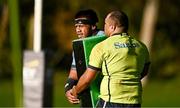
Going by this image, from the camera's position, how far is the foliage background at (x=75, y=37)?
111 feet

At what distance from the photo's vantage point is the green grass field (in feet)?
79.8

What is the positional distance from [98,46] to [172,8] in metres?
27.3

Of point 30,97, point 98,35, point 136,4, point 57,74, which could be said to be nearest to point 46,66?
point 30,97

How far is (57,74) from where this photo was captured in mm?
37281

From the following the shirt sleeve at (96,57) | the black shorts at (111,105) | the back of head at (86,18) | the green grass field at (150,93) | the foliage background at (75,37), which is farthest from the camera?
the foliage background at (75,37)

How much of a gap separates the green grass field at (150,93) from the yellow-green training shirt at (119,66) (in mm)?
14624

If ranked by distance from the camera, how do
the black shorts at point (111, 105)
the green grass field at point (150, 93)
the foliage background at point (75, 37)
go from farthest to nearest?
1. the foliage background at point (75, 37)
2. the green grass field at point (150, 93)
3. the black shorts at point (111, 105)

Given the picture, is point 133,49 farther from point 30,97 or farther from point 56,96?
point 56,96

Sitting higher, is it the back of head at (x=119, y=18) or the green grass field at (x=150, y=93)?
the back of head at (x=119, y=18)

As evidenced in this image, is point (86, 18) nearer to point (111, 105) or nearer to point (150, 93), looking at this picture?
point (111, 105)

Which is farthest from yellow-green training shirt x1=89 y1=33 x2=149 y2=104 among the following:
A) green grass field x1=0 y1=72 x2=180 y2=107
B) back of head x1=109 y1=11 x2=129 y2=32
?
green grass field x1=0 y1=72 x2=180 y2=107

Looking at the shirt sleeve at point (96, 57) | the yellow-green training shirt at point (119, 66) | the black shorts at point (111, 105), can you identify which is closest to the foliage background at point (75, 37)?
the black shorts at point (111, 105)

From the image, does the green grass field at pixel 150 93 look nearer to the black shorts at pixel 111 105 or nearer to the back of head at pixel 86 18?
the back of head at pixel 86 18

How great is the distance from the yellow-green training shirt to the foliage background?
81.0ft
